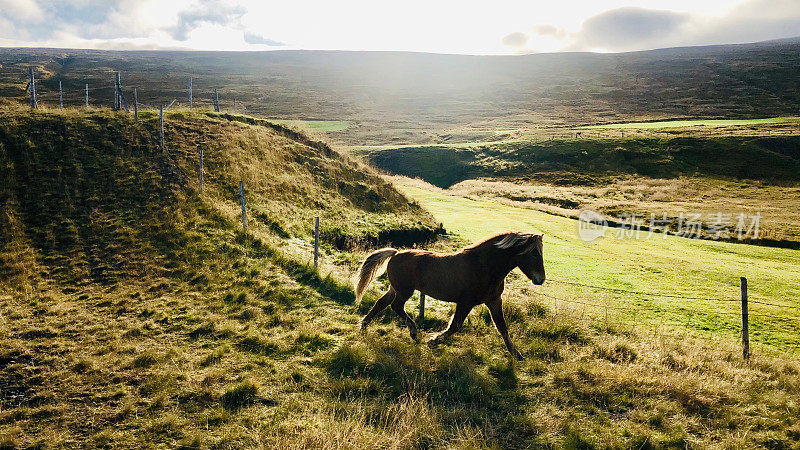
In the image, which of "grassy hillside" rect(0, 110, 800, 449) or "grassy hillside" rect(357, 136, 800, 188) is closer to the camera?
"grassy hillside" rect(0, 110, 800, 449)

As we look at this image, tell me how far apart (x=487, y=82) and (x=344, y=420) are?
184m

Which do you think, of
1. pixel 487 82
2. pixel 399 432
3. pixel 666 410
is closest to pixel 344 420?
pixel 399 432

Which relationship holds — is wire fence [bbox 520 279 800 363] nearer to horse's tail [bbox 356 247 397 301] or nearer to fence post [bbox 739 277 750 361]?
fence post [bbox 739 277 750 361]

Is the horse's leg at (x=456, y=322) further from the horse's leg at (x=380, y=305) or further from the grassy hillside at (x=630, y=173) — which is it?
the grassy hillside at (x=630, y=173)

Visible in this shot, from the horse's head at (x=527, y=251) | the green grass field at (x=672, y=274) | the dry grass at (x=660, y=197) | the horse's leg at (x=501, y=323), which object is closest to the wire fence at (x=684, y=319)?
the green grass field at (x=672, y=274)

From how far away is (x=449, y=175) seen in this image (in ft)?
204

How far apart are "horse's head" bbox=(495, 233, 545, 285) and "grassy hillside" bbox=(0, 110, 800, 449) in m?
2.02

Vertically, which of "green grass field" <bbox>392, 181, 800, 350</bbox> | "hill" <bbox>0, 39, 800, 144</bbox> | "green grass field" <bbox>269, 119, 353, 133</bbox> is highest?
"hill" <bbox>0, 39, 800, 144</bbox>

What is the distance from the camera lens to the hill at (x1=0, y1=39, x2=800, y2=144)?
9262 centimetres

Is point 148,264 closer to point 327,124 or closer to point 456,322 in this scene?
point 456,322

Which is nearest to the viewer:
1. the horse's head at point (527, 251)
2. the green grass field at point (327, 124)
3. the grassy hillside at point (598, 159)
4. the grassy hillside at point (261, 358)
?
the grassy hillside at point (261, 358)

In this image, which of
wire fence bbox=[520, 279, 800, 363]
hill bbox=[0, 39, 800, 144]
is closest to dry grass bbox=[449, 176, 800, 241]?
wire fence bbox=[520, 279, 800, 363]

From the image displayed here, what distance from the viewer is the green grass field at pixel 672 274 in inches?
515

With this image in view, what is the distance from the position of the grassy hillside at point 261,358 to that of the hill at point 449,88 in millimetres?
70384
